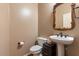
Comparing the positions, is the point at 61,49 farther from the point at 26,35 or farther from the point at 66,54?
the point at 26,35

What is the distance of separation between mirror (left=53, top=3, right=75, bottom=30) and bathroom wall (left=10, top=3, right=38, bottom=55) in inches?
12.5

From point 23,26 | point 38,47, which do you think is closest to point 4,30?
point 23,26

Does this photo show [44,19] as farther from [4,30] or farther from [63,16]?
[4,30]

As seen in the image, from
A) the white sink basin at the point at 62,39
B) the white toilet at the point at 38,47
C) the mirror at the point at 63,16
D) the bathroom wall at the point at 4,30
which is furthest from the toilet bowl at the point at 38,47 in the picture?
the bathroom wall at the point at 4,30

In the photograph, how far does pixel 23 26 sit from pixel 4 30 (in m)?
0.31

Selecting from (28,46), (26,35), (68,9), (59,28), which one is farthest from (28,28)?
(68,9)

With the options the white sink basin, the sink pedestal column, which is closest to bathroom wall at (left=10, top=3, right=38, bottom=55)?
the white sink basin

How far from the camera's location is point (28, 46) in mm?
2732

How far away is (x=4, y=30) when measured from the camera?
2715 mm

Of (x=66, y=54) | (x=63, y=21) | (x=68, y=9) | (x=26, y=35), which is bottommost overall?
(x=66, y=54)

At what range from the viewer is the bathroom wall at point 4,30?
8.81ft

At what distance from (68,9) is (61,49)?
633 millimetres

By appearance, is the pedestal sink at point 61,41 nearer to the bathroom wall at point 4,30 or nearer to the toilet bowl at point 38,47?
the toilet bowl at point 38,47

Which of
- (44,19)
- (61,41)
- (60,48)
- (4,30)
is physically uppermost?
(44,19)
